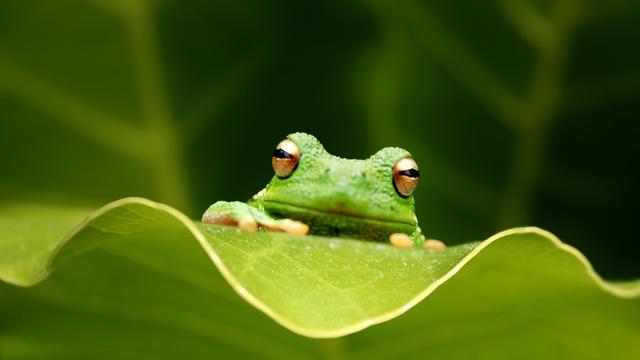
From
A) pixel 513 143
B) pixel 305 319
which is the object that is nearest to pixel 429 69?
pixel 513 143

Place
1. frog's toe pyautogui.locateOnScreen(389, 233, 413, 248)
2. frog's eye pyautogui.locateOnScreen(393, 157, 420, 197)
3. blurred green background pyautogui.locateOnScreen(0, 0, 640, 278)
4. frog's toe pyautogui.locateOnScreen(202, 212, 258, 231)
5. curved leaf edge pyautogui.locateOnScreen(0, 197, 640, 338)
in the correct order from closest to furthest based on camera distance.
→ 1. curved leaf edge pyautogui.locateOnScreen(0, 197, 640, 338)
2. frog's toe pyautogui.locateOnScreen(202, 212, 258, 231)
3. frog's toe pyautogui.locateOnScreen(389, 233, 413, 248)
4. frog's eye pyautogui.locateOnScreen(393, 157, 420, 197)
5. blurred green background pyautogui.locateOnScreen(0, 0, 640, 278)

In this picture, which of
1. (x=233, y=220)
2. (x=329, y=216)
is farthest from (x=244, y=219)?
(x=329, y=216)

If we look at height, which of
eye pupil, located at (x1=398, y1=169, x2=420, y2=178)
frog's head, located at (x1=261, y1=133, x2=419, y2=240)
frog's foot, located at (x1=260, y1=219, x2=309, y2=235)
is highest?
eye pupil, located at (x1=398, y1=169, x2=420, y2=178)

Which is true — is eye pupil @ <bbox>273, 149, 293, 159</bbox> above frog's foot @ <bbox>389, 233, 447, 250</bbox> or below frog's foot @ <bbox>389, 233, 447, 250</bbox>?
above

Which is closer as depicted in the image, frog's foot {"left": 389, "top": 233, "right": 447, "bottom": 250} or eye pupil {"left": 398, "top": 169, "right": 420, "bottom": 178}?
frog's foot {"left": 389, "top": 233, "right": 447, "bottom": 250}

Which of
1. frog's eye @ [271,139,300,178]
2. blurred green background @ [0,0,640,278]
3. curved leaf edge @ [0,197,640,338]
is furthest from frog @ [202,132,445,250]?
curved leaf edge @ [0,197,640,338]

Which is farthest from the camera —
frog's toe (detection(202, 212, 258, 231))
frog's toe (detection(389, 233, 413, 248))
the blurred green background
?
the blurred green background

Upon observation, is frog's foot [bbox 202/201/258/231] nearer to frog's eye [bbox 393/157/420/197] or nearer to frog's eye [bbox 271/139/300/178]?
frog's eye [bbox 271/139/300/178]

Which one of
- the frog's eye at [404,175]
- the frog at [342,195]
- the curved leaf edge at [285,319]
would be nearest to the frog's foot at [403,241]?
the frog at [342,195]
